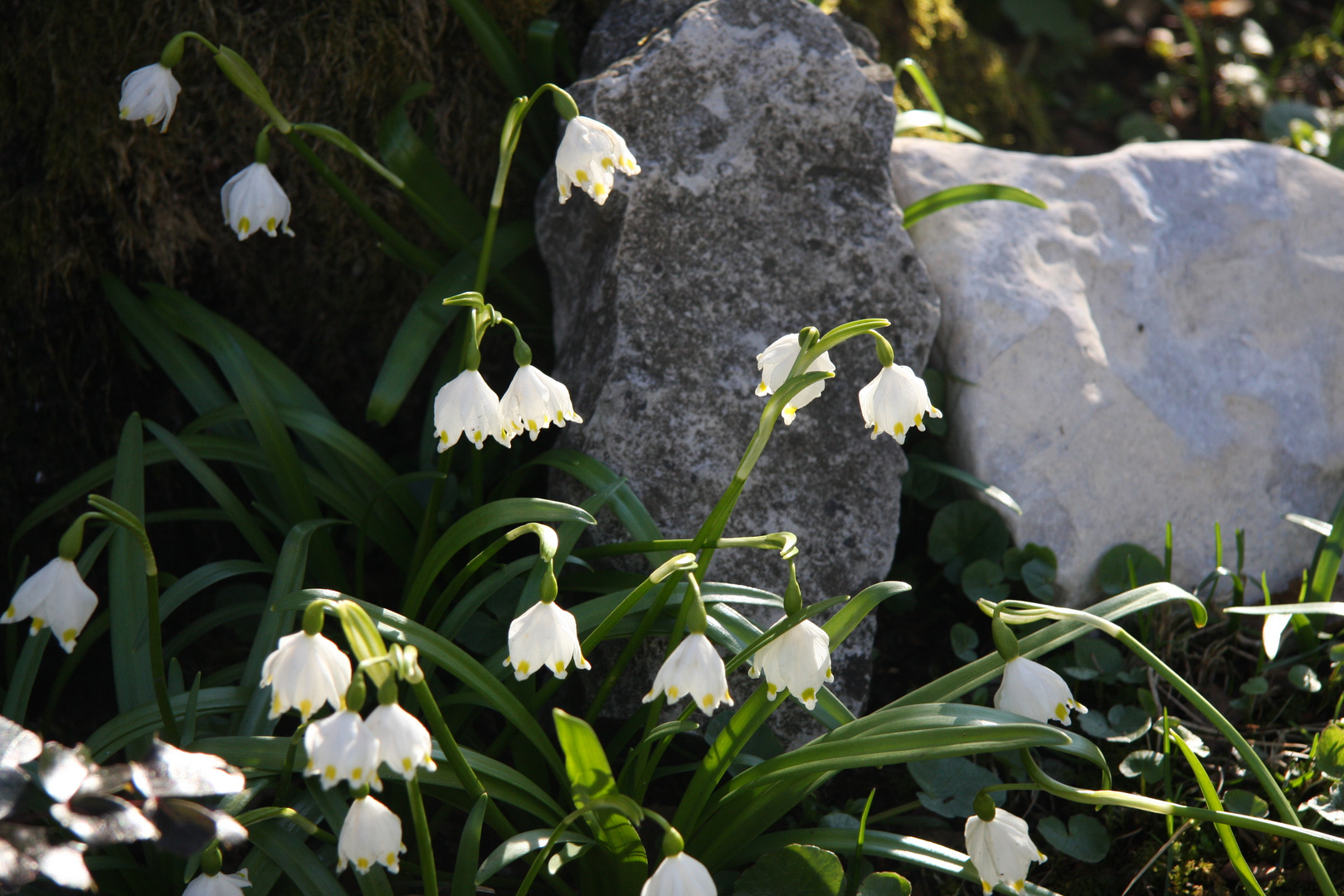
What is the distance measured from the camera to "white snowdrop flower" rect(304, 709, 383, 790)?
1094 mm

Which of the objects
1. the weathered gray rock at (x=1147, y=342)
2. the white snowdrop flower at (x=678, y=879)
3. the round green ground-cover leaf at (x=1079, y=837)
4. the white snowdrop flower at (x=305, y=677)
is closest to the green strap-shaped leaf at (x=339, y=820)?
the white snowdrop flower at (x=305, y=677)

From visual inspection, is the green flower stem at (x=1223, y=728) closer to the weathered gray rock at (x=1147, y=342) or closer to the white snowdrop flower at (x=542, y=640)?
the white snowdrop flower at (x=542, y=640)

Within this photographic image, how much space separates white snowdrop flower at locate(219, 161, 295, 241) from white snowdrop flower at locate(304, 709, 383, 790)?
42.8 inches

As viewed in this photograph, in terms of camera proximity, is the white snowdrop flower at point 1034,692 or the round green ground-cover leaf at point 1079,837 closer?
the white snowdrop flower at point 1034,692

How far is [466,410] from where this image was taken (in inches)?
58.8

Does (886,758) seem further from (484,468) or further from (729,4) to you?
(729,4)

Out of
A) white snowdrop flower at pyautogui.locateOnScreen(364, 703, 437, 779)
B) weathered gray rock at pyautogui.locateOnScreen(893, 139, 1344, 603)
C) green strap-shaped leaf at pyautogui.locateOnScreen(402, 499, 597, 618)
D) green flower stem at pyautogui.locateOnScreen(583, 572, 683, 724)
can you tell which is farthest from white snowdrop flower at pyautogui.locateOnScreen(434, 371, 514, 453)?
weathered gray rock at pyautogui.locateOnScreen(893, 139, 1344, 603)

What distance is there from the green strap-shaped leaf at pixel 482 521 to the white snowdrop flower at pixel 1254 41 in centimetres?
400

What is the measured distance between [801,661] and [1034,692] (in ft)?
1.16

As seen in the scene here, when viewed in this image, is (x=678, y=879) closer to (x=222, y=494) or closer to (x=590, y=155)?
(x=590, y=155)

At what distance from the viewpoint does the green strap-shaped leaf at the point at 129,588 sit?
5.86 feet

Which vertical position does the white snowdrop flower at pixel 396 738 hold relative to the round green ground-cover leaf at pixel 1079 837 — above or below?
above

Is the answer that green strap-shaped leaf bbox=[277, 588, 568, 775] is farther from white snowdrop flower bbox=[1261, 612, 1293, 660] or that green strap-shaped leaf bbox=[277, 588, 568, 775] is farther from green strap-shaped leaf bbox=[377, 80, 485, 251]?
white snowdrop flower bbox=[1261, 612, 1293, 660]

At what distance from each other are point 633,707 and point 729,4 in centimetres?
174
